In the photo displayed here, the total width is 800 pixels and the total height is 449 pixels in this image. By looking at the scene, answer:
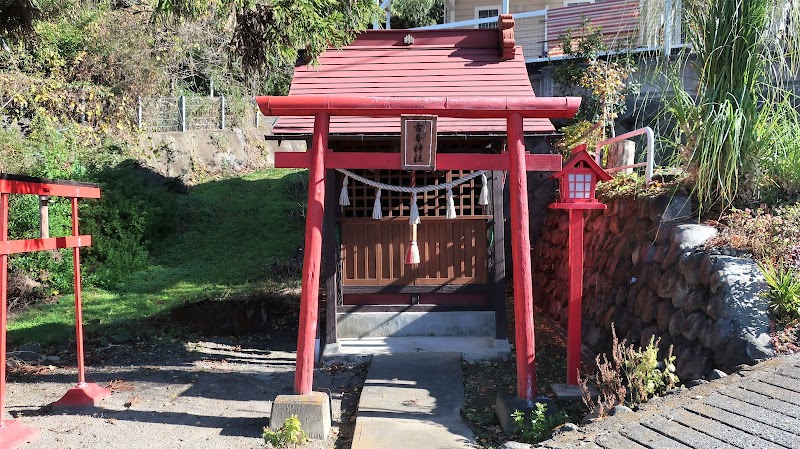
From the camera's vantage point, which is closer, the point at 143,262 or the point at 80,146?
the point at 143,262

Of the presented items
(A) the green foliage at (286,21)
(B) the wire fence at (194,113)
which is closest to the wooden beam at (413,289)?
(A) the green foliage at (286,21)

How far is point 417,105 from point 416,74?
2.60m

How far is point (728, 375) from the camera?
4.92m

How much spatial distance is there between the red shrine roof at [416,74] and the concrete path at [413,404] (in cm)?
299

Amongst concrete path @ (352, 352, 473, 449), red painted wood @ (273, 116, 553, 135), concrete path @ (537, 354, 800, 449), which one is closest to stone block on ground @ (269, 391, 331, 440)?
concrete path @ (352, 352, 473, 449)

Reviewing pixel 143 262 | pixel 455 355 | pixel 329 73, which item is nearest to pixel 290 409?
pixel 455 355

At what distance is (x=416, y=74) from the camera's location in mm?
8680

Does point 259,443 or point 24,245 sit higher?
point 24,245

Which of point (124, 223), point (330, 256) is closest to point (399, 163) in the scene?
point (330, 256)

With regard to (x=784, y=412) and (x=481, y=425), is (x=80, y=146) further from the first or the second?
(x=784, y=412)

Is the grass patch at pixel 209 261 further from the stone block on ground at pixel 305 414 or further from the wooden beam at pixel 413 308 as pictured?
the stone block on ground at pixel 305 414

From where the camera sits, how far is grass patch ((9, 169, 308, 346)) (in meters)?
10.2

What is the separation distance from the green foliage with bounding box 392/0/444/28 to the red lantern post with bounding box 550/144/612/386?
16.9m

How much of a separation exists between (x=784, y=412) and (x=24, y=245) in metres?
6.52
